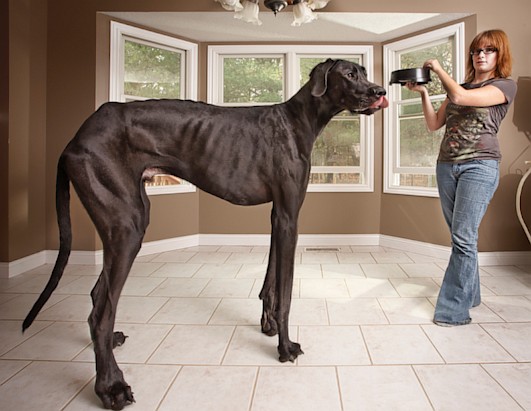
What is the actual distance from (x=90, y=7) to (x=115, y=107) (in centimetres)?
284

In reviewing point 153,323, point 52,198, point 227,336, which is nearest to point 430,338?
point 227,336

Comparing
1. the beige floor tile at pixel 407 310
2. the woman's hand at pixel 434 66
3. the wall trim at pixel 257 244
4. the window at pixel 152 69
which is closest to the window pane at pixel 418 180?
the wall trim at pixel 257 244

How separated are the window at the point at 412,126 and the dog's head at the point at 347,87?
2750mm

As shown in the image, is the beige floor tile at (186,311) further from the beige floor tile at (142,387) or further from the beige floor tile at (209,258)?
the beige floor tile at (209,258)

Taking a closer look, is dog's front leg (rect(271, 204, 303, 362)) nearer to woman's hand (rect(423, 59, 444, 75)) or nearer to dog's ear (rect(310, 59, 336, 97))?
dog's ear (rect(310, 59, 336, 97))

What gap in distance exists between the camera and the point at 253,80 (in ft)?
16.1

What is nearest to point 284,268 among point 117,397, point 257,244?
point 117,397

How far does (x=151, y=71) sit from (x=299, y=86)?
1.71 meters

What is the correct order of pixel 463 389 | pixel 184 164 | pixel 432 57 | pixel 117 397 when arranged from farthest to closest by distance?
pixel 432 57
pixel 184 164
pixel 463 389
pixel 117 397

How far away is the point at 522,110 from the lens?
12.2 ft

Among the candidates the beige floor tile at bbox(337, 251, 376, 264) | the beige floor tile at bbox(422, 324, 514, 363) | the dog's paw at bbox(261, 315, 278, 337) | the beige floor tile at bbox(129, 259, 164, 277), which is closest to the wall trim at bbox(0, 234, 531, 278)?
the beige floor tile at bbox(129, 259, 164, 277)

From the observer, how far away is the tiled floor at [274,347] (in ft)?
5.20

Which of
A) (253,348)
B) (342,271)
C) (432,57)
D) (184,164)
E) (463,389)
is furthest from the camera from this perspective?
(432,57)

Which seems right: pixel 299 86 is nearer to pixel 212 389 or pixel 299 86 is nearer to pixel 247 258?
pixel 247 258
